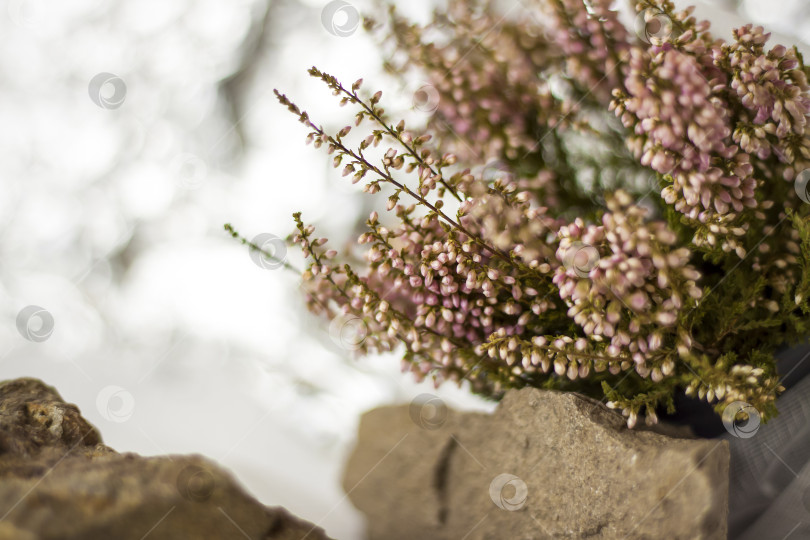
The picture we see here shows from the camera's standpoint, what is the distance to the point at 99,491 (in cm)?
59

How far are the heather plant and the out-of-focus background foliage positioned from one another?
56 cm

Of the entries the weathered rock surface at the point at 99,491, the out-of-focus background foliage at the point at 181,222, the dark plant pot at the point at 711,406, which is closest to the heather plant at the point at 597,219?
the dark plant pot at the point at 711,406

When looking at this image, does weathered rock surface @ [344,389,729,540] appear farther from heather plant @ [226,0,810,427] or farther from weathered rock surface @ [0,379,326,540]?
weathered rock surface @ [0,379,326,540]

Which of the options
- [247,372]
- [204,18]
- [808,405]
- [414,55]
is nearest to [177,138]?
[204,18]

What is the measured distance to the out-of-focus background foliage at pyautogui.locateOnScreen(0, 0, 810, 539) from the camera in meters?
1.57

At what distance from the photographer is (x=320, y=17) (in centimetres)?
155

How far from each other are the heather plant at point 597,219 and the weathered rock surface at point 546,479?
5 cm

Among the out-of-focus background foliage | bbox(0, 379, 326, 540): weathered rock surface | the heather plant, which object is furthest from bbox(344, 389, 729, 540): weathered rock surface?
the out-of-focus background foliage

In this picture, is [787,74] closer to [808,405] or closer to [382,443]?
[808,405]

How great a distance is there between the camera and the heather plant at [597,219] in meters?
0.65

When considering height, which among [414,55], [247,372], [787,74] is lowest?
[247,372]

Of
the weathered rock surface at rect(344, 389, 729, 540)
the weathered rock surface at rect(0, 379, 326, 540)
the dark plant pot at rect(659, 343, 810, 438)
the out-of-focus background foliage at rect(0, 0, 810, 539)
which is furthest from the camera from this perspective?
the out-of-focus background foliage at rect(0, 0, 810, 539)

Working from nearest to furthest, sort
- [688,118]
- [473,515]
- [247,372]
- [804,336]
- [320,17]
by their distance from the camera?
[688,118] < [804,336] < [473,515] < [320,17] < [247,372]

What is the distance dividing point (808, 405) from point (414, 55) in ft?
A: 2.33
